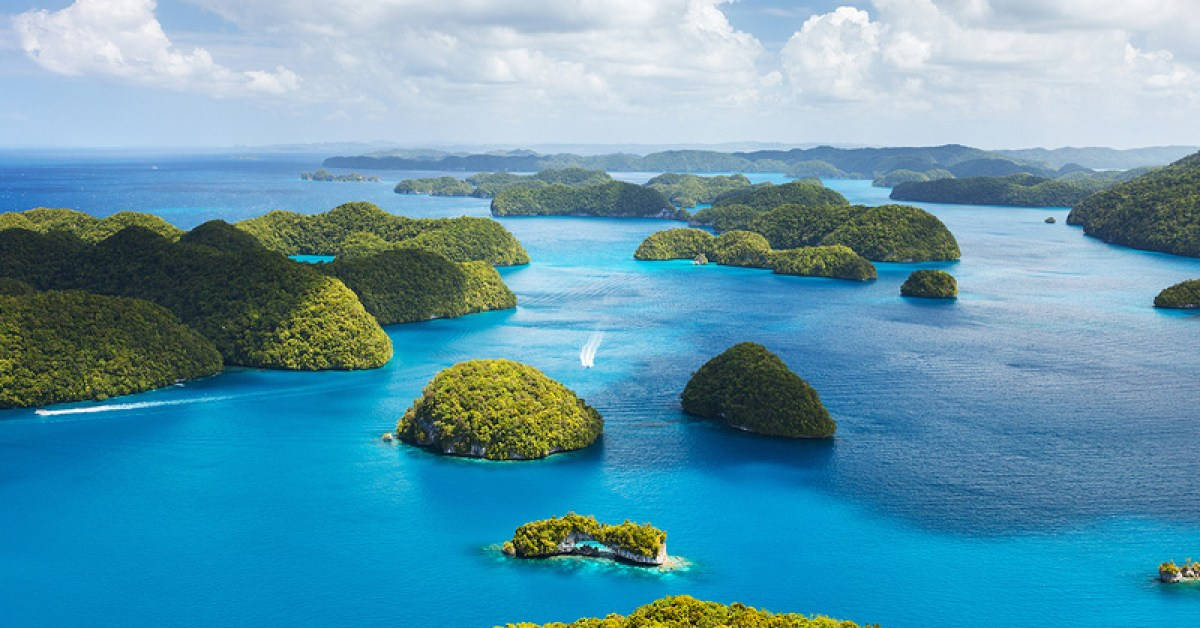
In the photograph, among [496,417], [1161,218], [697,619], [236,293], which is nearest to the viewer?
[697,619]

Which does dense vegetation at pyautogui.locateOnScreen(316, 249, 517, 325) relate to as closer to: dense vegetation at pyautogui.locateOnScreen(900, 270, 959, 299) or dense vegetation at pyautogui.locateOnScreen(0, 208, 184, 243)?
dense vegetation at pyautogui.locateOnScreen(0, 208, 184, 243)

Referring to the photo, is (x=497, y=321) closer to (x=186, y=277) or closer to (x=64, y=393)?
A: (x=186, y=277)

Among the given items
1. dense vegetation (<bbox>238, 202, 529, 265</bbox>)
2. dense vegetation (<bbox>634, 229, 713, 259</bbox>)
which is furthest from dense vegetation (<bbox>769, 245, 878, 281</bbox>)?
dense vegetation (<bbox>238, 202, 529, 265</bbox>)

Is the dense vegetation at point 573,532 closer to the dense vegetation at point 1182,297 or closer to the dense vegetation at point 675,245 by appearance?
the dense vegetation at point 1182,297

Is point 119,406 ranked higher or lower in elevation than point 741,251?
lower

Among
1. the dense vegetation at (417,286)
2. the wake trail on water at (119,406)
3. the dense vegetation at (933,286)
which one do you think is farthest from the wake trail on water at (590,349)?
the dense vegetation at (933,286)

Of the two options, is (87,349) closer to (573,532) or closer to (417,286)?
(417,286)

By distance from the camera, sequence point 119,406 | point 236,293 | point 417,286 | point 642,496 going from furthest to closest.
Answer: point 417,286, point 236,293, point 119,406, point 642,496

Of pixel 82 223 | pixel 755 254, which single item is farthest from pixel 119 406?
pixel 755 254
